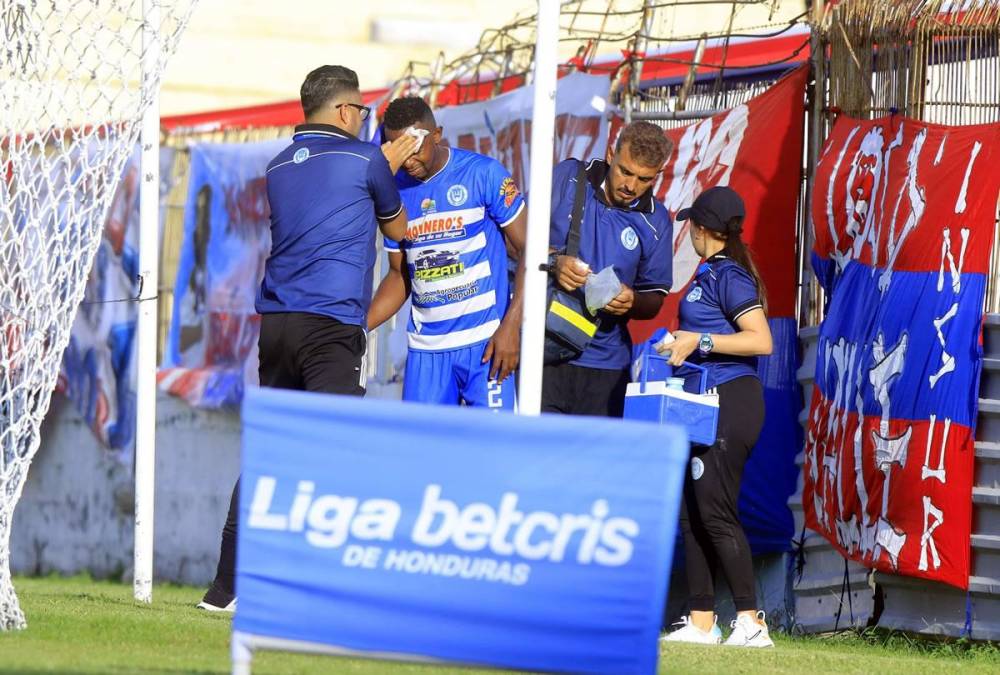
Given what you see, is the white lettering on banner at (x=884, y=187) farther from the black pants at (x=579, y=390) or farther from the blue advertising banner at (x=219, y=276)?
the blue advertising banner at (x=219, y=276)

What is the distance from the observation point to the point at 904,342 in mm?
7832

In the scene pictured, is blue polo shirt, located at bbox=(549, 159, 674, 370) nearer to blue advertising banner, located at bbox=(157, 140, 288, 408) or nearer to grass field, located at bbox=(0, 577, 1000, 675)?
grass field, located at bbox=(0, 577, 1000, 675)

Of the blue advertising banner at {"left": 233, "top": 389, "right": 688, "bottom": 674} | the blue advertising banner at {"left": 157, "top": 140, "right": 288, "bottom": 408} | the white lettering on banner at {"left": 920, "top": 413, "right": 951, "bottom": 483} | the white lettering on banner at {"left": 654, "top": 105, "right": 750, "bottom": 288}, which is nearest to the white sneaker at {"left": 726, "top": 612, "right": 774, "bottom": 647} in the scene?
the white lettering on banner at {"left": 920, "top": 413, "right": 951, "bottom": 483}

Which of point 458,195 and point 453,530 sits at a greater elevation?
point 458,195

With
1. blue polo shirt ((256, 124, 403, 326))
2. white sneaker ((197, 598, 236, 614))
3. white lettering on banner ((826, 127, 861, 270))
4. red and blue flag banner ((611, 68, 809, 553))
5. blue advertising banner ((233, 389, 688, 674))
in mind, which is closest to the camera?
blue advertising banner ((233, 389, 688, 674))

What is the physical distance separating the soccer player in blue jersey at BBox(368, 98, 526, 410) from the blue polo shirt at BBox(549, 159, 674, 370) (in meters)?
0.22

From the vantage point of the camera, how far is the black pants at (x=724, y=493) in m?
7.63

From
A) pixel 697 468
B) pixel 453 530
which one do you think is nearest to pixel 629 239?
pixel 697 468

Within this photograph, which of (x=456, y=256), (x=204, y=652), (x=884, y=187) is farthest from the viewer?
(x=884, y=187)

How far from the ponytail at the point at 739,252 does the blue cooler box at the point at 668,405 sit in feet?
1.78

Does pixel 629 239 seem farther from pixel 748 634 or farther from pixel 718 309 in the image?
pixel 748 634

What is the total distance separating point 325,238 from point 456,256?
25.5 inches

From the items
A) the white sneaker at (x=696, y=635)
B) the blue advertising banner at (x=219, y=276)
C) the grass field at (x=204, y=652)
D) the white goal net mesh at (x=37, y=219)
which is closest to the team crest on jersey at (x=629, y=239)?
the white sneaker at (x=696, y=635)

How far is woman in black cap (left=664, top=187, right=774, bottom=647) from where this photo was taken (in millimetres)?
7586
